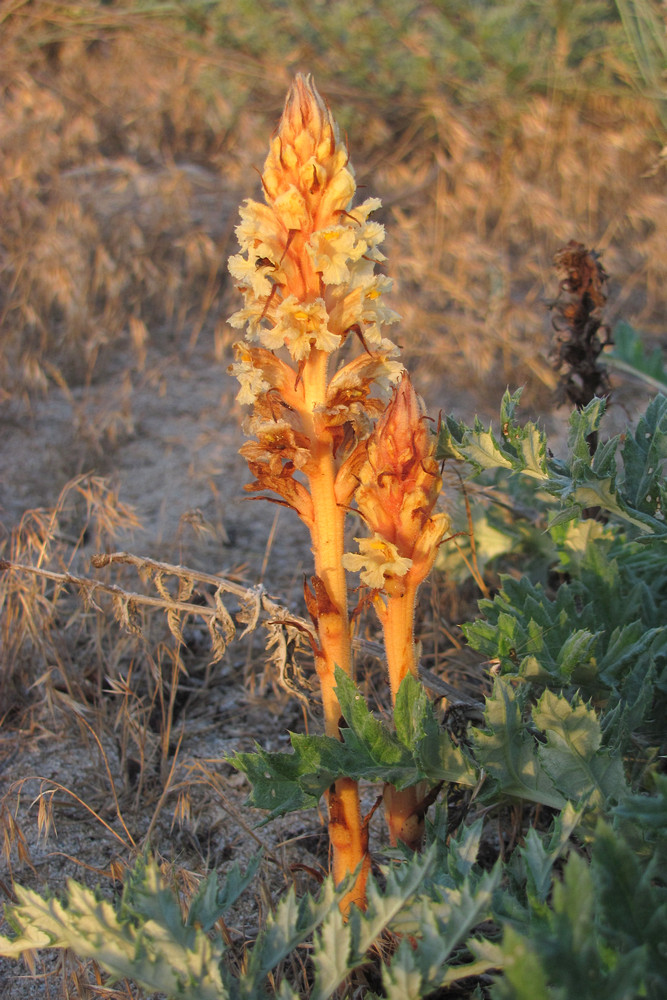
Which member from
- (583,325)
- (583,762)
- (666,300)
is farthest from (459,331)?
(583,762)

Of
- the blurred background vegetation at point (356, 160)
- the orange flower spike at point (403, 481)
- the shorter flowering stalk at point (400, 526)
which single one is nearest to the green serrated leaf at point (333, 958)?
the shorter flowering stalk at point (400, 526)

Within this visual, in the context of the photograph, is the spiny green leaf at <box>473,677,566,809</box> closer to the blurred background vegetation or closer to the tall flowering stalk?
the tall flowering stalk

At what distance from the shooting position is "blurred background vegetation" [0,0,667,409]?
4.13m

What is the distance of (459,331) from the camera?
4160 millimetres

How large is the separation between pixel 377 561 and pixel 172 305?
3334 mm

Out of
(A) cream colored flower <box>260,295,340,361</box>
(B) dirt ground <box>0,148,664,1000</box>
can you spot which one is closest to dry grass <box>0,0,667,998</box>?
(B) dirt ground <box>0,148,664,1000</box>

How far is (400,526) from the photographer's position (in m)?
1.47

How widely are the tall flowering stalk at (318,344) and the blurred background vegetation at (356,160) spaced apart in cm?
245

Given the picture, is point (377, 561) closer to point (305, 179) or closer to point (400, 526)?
point (400, 526)

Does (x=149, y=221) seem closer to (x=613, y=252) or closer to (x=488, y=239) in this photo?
(x=488, y=239)

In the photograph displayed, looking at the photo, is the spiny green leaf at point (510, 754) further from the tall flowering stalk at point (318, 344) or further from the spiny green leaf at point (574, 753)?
the tall flowering stalk at point (318, 344)

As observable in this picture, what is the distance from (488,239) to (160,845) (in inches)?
157

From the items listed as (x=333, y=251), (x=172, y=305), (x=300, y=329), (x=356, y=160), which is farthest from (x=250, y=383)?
(x=356, y=160)

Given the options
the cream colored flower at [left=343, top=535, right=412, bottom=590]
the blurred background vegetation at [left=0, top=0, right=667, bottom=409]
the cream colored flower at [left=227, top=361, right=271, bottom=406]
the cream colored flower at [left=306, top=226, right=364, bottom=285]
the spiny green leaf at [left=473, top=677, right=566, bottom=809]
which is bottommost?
the spiny green leaf at [left=473, top=677, right=566, bottom=809]
